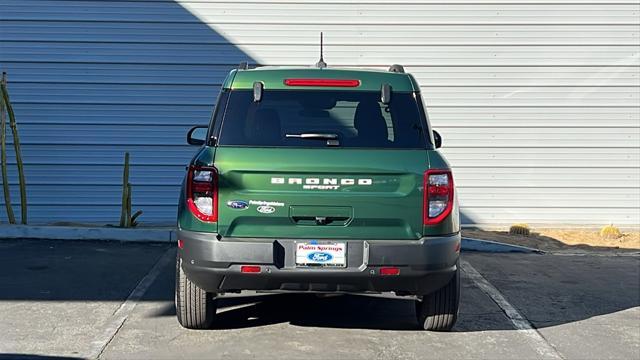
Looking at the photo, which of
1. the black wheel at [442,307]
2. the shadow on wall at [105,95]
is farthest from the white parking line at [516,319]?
the shadow on wall at [105,95]

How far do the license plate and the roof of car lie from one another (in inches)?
44.6

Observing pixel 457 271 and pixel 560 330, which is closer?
pixel 457 271

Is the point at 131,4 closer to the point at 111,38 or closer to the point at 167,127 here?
the point at 111,38

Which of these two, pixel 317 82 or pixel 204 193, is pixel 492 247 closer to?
pixel 317 82

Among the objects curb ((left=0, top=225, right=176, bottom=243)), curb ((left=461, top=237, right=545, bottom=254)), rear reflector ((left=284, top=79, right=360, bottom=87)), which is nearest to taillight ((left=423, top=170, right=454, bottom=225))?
rear reflector ((left=284, top=79, right=360, bottom=87))

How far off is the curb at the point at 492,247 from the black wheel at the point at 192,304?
481 centimetres

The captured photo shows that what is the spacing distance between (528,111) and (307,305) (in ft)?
18.6

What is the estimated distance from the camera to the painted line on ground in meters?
5.13

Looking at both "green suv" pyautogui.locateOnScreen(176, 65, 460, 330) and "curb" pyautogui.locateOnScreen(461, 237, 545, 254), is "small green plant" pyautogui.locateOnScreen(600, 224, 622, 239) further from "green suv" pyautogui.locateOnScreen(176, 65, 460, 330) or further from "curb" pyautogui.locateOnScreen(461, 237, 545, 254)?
"green suv" pyautogui.locateOnScreen(176, 65, 460, 330)

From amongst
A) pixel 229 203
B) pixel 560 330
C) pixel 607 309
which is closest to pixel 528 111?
pixel 607 309

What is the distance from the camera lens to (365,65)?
1056 cm

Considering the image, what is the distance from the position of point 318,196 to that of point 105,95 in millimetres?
6495

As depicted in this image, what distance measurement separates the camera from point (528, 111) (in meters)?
10.7

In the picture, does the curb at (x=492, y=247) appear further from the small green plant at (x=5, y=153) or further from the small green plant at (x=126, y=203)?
the small green plant at (x=5, y=153)
